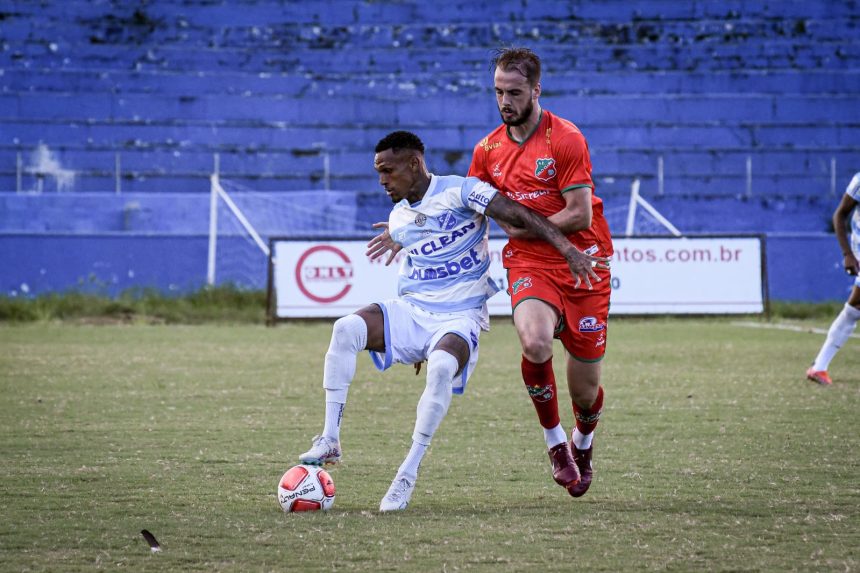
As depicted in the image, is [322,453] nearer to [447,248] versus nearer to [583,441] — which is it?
[447,248]

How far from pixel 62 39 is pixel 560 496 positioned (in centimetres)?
2078

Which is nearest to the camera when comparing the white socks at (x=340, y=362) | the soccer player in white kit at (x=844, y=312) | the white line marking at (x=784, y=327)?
the white socks at (x=340, y=362)

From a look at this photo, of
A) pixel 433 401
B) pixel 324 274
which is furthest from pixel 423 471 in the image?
pixel 324 274

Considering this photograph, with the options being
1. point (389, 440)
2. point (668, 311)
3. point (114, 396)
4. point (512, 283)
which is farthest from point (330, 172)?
point (512, 283)

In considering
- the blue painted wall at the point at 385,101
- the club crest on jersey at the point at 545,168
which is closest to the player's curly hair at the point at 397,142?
the club crest on jersey at the point at 545,168

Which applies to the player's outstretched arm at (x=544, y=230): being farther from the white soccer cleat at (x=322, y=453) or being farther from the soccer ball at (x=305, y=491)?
the soccer ball at (x=305, y=491)

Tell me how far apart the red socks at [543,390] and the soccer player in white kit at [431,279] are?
31cm

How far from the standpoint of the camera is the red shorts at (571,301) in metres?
6.00

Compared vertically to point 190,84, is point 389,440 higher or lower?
lower

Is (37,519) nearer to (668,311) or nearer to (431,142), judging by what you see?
(668,311)

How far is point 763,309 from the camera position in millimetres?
17344

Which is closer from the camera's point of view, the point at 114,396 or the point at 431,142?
the point at 114,396

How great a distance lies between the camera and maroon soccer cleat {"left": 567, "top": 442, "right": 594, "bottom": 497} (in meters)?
5.61

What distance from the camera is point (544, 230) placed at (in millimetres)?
5797
